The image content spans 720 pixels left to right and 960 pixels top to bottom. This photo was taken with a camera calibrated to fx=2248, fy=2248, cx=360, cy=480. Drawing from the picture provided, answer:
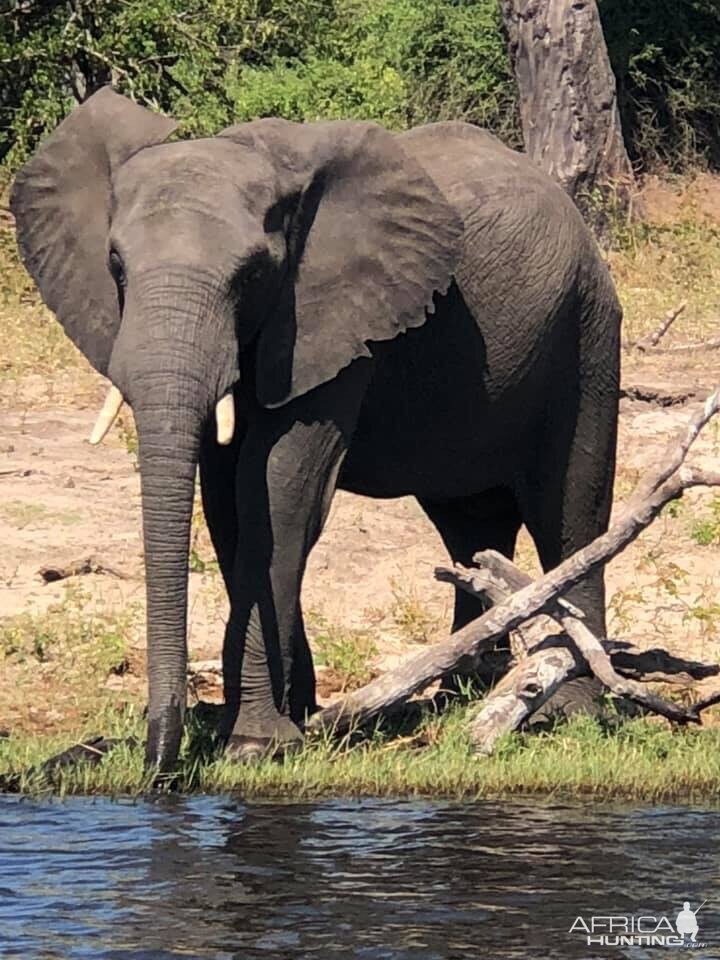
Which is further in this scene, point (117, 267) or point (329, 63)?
point (329, 63)

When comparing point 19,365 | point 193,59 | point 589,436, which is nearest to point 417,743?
point 589,436

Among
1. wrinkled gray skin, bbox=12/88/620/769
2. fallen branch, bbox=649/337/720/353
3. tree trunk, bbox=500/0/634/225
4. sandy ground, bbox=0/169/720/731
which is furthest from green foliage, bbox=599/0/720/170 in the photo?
wrinkled gray skin, bbox=12/88/620/769

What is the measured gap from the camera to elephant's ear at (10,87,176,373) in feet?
24.2

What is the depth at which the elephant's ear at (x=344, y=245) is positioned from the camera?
23.8ft

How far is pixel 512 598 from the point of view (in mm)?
7555

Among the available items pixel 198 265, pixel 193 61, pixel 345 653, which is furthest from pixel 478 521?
pixel 193 61

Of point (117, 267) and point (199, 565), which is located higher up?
point (117, 267)

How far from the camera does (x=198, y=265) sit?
260 inches

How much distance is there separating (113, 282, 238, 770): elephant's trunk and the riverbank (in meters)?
0.41

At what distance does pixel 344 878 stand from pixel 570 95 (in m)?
12.0

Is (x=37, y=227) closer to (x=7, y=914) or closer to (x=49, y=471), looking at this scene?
(x=7, y=914)

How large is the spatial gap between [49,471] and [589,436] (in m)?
3.33

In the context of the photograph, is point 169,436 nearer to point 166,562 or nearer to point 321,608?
point 166,562

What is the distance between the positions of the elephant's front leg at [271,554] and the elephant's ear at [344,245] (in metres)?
0.18
